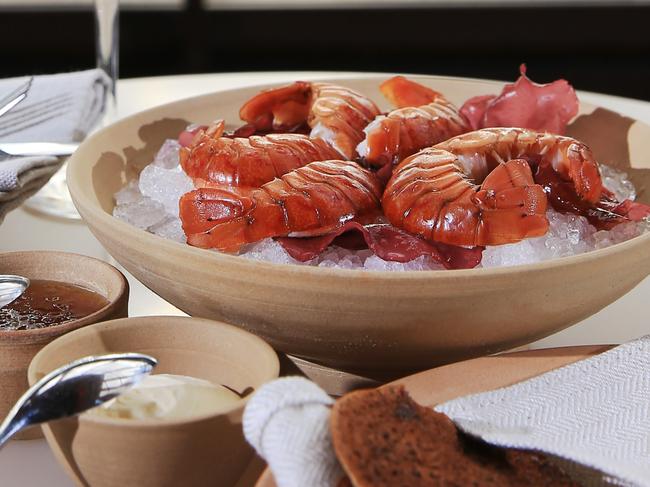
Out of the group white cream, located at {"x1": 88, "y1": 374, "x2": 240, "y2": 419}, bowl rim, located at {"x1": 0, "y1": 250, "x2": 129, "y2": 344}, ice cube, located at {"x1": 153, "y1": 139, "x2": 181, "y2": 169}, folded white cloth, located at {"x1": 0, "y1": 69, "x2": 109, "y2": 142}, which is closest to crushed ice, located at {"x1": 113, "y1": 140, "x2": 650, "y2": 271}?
ice cube, located at {"x1": 153, "y1": 139, "x2": 181, "y2": 169}

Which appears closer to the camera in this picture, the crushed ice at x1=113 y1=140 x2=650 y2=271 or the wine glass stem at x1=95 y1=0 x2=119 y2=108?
the crushed ice at x1=113 y1=140 x2=650 y2=271

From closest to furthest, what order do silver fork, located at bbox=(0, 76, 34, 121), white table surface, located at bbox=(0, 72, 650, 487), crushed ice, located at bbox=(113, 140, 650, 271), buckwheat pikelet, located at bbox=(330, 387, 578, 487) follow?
1. buckwheat pikelet, located at bbox=(330, 387, 578, 487)
2. white table surface, located at bbox=(0, 72, 650, 487)
3. crushed ice, located at bbox=(113, 140, 650, 271)
4. silver fork, located at bbox=(0, 76, 34, 121)

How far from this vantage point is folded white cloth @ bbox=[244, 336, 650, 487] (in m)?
0.69

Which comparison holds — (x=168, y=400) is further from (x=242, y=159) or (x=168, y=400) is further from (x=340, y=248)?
(x=242, y=159)

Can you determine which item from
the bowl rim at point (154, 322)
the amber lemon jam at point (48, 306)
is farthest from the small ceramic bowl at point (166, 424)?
the amber lemon jam at point (48, 306)

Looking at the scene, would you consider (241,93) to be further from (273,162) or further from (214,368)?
(214,368)

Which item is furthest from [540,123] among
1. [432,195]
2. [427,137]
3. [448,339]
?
[448,339]

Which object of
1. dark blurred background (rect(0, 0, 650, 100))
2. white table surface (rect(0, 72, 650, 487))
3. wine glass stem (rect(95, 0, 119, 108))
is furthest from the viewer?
dark blurred background (rect(0, 0, 650, 100))

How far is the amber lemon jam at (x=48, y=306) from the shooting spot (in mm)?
934

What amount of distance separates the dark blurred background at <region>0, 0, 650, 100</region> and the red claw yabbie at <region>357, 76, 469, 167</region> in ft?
6.62

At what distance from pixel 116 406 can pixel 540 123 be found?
0.85m

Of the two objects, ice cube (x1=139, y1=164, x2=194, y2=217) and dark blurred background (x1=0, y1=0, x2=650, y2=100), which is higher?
ice cube (x1=139, y1=164, x2=194, y2=217)

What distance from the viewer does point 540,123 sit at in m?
1.40

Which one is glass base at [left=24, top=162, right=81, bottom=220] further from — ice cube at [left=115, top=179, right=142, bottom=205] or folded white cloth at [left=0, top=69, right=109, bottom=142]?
ice cube at [left=115, top=179, right=142, bottom=205]
